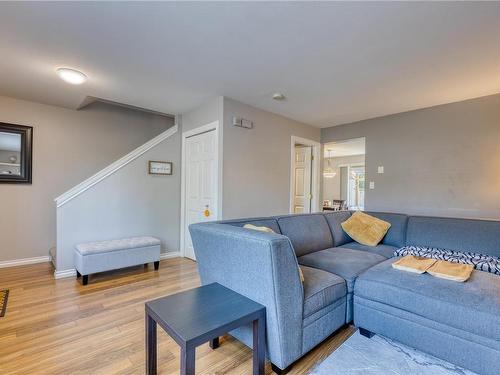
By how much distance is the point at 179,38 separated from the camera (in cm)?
212

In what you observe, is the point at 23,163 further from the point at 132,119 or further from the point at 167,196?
the point at 167,196

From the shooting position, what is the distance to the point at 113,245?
3213 mm

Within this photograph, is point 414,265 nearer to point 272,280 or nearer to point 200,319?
point 272,280

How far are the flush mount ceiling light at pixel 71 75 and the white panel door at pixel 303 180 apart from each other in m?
3.79

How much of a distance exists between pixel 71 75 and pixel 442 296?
3.80 metres

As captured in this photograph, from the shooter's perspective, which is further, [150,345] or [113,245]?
[113,245]

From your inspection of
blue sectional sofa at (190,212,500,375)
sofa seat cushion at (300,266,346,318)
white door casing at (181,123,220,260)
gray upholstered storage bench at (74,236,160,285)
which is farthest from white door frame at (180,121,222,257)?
sofa seat cushion at (300,266,346,318)

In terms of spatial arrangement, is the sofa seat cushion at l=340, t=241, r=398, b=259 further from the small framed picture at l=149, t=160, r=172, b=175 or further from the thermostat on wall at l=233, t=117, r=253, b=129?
the small framed picture at l=149, t=160, r=172, b=175

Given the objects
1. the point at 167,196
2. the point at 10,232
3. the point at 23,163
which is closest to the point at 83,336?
the point at 167,196

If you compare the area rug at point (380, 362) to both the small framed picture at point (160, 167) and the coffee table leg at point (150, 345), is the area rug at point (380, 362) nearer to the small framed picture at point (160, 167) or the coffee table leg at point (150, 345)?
the coffee table leg at point (150, 345)

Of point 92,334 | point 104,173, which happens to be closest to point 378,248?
point 92,334

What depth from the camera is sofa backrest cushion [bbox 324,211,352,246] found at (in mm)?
3090

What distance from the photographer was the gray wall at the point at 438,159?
3.38 m

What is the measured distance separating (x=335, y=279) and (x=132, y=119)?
4346 mm
